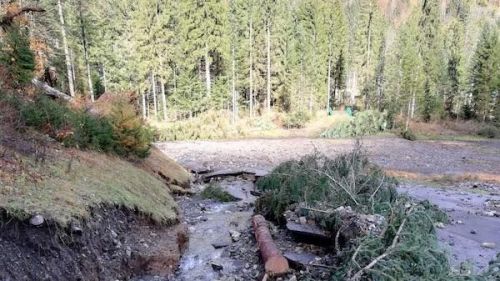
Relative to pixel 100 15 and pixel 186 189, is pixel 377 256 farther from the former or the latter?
pixel 100 15

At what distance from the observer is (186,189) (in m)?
12.2

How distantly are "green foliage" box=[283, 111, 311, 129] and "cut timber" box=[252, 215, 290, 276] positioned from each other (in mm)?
28223

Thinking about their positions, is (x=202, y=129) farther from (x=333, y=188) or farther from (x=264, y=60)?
(x=333, y=188)

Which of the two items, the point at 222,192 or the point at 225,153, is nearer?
the point at 222,192

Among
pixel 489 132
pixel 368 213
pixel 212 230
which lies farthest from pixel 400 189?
pixel 489 132

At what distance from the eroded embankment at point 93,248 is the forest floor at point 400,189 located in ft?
1.68

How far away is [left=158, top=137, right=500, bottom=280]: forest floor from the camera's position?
692cm

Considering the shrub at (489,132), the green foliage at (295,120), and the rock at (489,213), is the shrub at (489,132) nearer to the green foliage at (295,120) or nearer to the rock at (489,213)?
the green foliage at (295,120)

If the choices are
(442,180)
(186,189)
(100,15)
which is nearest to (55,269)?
(186,189)

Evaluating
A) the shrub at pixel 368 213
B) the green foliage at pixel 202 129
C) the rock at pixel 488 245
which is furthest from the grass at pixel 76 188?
the green foliage at pixel 202 129

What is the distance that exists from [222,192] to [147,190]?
9.98ft

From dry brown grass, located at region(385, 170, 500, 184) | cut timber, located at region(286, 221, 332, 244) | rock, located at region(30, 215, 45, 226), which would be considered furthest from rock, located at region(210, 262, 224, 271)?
dry brown grass, located at region(385, 170, 500, 184)

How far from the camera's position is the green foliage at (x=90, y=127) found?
8562 millimetres

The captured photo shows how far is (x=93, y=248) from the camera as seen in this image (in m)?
5.82
